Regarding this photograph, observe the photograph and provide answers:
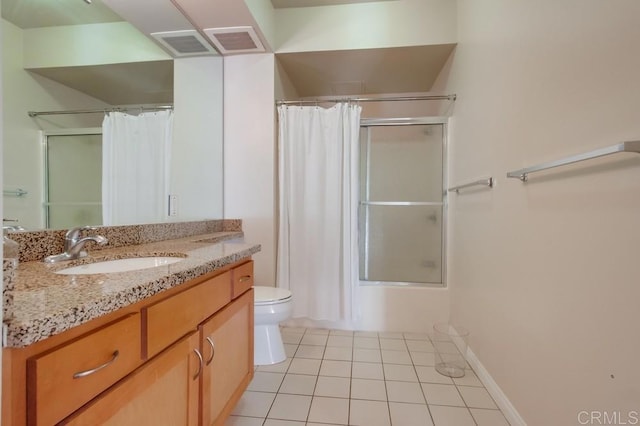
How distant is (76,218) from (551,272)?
1969 mm

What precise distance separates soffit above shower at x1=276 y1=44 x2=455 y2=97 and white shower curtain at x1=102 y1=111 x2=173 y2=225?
3.87 feet

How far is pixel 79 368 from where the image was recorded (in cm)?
62

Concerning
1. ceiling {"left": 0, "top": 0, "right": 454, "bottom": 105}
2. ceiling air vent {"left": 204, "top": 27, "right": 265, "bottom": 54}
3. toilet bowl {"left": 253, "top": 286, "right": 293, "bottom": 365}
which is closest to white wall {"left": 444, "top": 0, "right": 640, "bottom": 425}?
ceiling {"left": 0, "top": 0, "right": 454, "bottom": 105}

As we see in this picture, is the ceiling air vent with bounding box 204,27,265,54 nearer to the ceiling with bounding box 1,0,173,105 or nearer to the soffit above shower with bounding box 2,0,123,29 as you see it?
the ceiling with bounding box 1,0,173,105

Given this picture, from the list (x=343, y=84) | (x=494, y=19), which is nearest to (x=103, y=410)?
(x=494, y=19)

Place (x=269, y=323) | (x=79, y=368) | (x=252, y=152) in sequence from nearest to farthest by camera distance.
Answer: (x=79, y=368), (x=269, y=323), (x=252, y=152)

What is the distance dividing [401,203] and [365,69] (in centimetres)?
123

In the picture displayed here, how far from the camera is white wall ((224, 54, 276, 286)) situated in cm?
246

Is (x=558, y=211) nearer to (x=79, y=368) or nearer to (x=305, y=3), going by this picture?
(x=79, y=368)

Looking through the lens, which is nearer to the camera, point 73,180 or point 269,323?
point 73,180

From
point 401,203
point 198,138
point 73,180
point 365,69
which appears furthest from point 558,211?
point 198,138

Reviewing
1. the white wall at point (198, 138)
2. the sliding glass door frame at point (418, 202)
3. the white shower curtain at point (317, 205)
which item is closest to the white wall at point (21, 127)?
the white wall at point (198, 138)

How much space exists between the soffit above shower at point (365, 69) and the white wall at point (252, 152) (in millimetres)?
325

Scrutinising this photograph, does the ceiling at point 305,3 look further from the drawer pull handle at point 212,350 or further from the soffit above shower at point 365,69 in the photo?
the drawer pull handle at point 212,350
